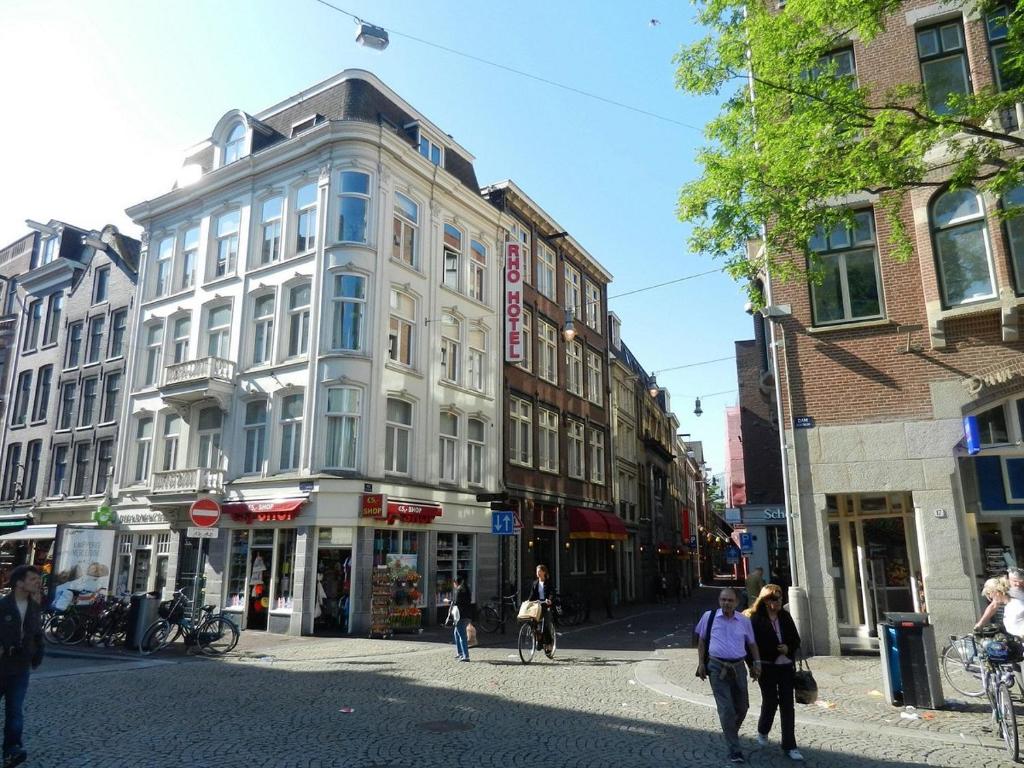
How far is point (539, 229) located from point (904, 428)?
20.7m

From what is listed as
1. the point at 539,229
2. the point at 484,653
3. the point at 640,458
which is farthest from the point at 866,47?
the point at 640,458

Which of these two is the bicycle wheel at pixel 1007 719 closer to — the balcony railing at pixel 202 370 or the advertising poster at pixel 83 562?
the advertising poster at pixel 83 562

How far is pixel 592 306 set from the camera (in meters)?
36.2

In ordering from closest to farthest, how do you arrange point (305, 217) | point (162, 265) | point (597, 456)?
point (305, 217) < point (162, 265) < point (597, 456)

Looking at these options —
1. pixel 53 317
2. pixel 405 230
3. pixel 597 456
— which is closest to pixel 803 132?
pixel 405 230

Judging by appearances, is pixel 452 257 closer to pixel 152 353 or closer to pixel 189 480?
pixel 189 480

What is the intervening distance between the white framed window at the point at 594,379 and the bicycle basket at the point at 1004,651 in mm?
26962

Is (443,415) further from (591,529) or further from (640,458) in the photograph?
(640,458)

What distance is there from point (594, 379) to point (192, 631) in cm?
2383

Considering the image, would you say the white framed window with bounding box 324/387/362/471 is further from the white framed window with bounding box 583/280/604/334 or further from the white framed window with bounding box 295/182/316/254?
the white framed window with bounding box 583/280/604/334

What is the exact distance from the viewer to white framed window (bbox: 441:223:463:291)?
25.3m

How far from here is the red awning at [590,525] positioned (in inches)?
1155

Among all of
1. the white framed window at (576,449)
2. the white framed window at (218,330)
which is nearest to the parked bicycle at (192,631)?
the white framed window at (218,330)

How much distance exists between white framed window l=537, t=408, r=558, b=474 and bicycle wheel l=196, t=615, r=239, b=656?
15.4 m
